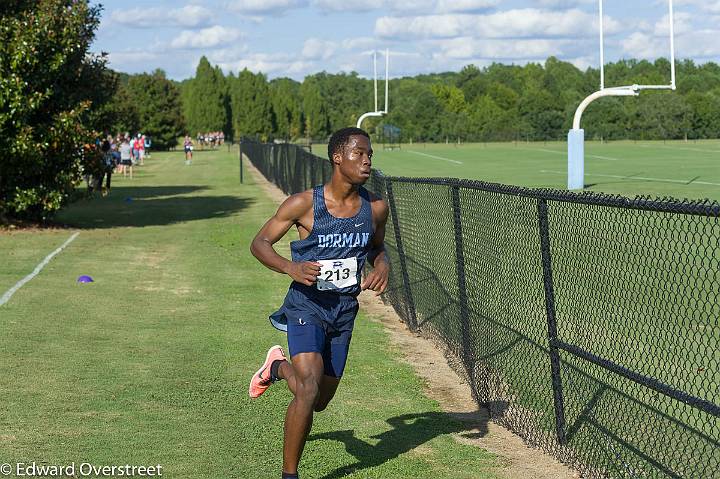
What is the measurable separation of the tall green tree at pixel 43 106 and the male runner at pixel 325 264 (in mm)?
16625

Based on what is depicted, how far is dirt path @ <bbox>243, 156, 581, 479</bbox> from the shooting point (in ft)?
22.9

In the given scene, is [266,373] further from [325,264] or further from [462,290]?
[462,290]

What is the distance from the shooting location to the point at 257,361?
10.1m

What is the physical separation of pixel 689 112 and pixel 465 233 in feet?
293

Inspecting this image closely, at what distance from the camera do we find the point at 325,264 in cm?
624

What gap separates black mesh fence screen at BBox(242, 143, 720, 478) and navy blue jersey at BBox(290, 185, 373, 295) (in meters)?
1.20

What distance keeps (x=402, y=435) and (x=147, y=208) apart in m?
24.4

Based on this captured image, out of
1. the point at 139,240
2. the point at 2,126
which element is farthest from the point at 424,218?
the point at 2,126

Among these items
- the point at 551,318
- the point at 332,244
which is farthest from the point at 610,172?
the point at 332,244

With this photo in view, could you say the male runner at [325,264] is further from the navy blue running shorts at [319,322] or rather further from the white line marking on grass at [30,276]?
the white line marking on grass at [30,276]

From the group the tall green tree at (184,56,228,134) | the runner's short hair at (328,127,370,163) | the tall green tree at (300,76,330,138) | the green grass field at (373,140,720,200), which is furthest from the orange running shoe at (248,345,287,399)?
the tall green tree at (300,76,330,138)

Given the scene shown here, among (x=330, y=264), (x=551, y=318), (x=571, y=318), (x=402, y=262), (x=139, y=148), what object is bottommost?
(x=571, y=318)

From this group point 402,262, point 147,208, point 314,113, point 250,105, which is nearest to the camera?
point 402,262

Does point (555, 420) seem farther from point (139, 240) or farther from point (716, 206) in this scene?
point (139, 240)
